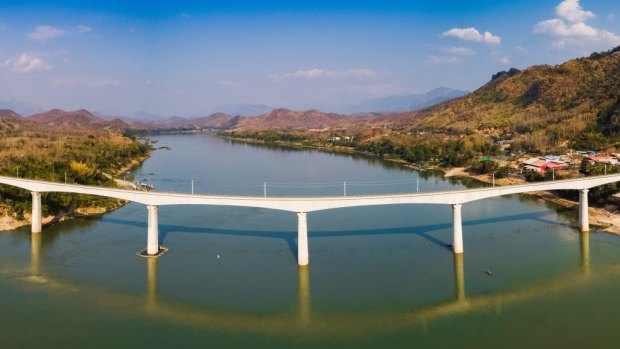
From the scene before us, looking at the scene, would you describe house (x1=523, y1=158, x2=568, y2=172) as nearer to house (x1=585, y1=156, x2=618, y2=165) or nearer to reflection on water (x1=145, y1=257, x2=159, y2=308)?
house (x1=585, y1=156, x2=618, y2=165)

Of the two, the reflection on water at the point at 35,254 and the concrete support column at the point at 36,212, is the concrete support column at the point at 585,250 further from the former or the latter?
the concrete support column at the point at 36,212

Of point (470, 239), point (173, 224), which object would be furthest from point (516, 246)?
point (173, 224)

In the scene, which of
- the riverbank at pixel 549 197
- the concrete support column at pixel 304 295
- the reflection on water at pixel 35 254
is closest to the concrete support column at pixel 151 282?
the reflection on water at pixel 35 254

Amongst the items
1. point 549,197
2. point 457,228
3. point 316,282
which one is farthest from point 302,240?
point 549,197

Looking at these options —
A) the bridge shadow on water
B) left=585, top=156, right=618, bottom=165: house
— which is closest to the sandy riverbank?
the bridge shadow on water

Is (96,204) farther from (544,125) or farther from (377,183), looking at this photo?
(544,125)

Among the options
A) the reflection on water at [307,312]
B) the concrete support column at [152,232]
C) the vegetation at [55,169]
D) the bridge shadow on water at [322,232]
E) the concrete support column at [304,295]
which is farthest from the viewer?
the vegetation at [55,169]

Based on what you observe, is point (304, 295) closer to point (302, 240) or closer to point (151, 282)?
point (302, 240)
